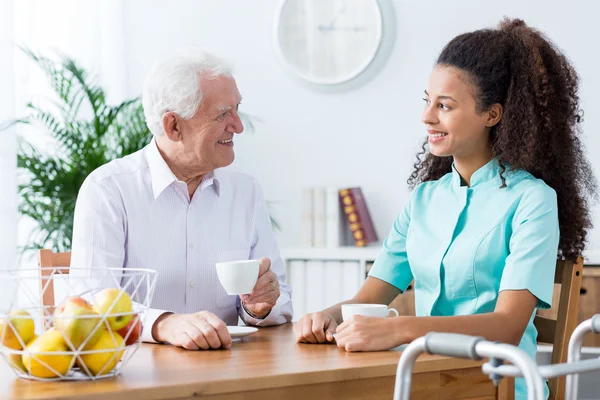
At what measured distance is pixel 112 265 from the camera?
6.66 ft

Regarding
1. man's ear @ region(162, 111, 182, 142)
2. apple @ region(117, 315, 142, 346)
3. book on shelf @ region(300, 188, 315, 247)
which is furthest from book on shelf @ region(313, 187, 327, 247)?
apple @ region(117, 315, 142, 346)

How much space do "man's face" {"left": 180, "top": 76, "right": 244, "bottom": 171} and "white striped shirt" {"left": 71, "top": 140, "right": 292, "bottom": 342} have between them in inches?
2.6

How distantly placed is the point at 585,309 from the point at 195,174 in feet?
5.51

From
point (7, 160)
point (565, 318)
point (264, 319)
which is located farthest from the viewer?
point (7, 160)

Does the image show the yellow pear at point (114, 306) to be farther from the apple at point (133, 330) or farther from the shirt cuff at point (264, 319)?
the shirt cuff at point (264, 319)

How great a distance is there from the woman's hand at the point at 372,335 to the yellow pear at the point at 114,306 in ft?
1.45

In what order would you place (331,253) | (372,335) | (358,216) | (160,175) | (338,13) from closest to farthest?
(372,335)
(160,175)
(331,253)
(358,216)
(338,13)

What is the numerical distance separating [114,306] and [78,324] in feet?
0.19

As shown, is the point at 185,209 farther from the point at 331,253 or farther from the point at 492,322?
the point at 331,253

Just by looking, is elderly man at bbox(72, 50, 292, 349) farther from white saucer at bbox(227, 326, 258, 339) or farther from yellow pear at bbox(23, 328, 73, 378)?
yellow pear at bbox(23, 328, 73, 378)

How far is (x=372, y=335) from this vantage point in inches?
63.0

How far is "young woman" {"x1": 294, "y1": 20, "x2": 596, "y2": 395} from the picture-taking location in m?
1.88

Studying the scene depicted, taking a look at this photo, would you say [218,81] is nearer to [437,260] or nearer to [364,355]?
[437,260]

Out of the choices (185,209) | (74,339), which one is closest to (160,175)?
(185,209)
